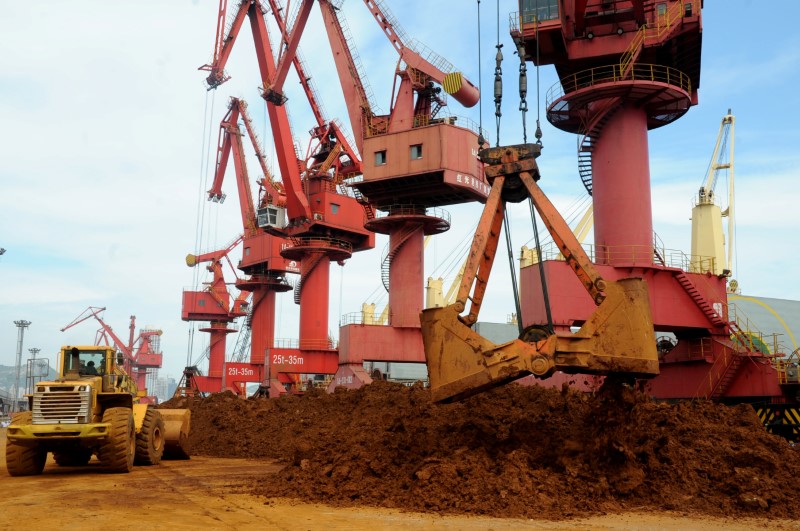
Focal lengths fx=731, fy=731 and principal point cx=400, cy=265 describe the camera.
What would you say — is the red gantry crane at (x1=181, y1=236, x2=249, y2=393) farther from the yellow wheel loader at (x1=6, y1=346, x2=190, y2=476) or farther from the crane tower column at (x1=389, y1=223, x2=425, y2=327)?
the yellow wheel loader at (x1=6, y1=346, x2=190, y2=476)

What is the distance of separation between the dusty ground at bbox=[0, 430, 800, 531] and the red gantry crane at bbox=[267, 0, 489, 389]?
21.3 metres

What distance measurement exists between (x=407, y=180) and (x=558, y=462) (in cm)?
2550

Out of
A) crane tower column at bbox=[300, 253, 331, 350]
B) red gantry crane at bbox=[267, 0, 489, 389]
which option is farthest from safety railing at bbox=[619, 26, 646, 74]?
crane tower column at bbox=[300, 253, 331, 350]

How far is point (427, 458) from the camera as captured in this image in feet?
42.1

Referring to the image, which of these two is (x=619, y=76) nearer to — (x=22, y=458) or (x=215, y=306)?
(x=22, y=458)

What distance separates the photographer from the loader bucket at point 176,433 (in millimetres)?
22656

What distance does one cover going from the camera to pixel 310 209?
48562 millimetres

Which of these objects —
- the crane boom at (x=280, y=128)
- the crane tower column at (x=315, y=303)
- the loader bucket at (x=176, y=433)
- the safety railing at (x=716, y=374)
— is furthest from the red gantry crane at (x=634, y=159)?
the crane tower column at (x=315, y=303)

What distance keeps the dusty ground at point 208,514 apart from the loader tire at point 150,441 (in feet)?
9.60

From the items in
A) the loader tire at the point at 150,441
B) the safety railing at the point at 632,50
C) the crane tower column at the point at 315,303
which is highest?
the safety railing at the point at 632,50

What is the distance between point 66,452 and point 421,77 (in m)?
25.9

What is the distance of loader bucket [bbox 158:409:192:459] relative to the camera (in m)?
22.7

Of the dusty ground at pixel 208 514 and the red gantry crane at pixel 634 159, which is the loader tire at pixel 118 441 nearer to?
the dusty ground at pixel 208 514

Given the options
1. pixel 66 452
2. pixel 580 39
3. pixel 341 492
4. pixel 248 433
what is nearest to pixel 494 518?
pixel 341 492
